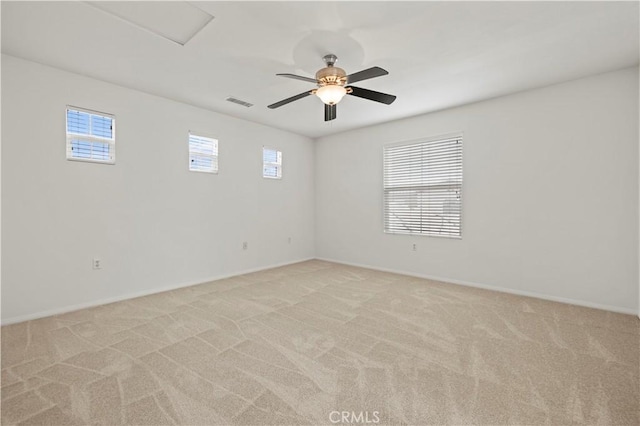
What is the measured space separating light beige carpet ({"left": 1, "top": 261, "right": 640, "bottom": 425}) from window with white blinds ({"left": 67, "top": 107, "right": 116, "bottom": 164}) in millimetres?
1852

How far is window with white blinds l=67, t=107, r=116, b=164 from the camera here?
11.0 feet

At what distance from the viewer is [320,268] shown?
5.57m

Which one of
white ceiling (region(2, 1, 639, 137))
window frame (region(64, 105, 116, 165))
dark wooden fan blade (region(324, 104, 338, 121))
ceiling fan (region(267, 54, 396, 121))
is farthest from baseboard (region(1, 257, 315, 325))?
ceiling fan (region(267, 54, 396, 121))

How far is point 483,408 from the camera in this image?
1.74 metres

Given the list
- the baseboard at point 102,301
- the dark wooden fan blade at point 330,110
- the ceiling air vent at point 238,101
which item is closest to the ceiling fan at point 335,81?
the dark wooden fan blade at point 330,110

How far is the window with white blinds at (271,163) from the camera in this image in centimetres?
558

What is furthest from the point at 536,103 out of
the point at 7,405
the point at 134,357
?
the point at 7,405

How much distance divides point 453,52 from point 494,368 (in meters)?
2.86

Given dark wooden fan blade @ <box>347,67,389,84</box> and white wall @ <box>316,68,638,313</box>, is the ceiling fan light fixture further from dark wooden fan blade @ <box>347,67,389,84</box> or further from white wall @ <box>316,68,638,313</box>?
white wall @ <box>316,68,638,313</box>

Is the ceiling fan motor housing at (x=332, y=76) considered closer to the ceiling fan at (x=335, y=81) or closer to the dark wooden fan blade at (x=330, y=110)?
the ceiling fan at (x=335, y=81)

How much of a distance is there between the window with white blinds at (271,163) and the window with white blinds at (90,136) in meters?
2.46

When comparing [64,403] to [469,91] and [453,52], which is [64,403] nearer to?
[453,52]
